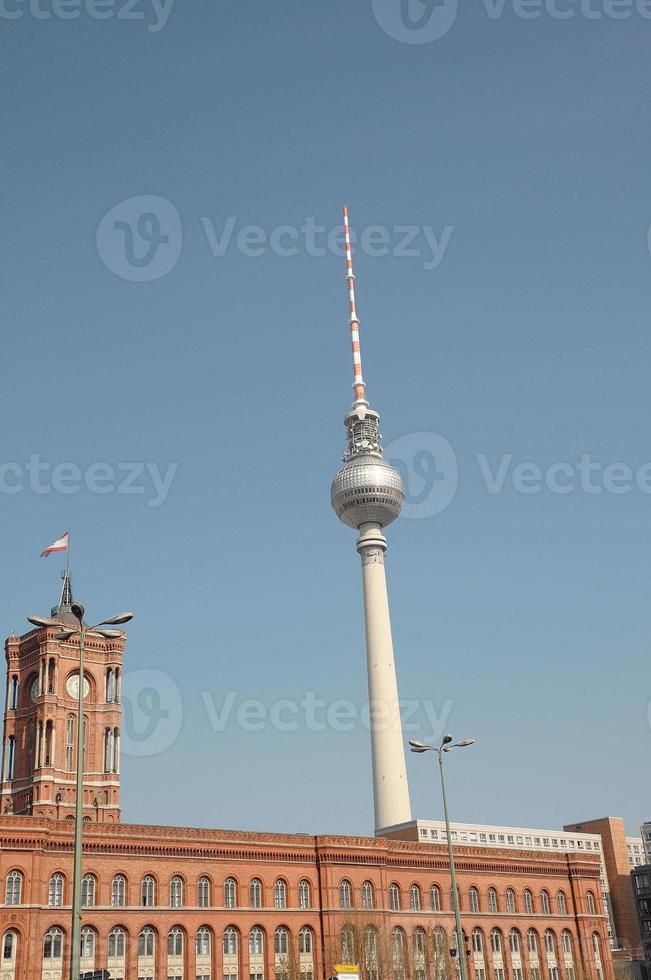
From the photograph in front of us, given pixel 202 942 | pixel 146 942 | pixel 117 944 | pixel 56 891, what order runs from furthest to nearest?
pixel 202 942
pixel 146 942
pixel 117 944
pixel 56 891

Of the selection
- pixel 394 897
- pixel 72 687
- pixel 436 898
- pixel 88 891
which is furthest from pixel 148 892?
pixel 72 687

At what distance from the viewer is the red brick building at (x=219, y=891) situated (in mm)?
66812

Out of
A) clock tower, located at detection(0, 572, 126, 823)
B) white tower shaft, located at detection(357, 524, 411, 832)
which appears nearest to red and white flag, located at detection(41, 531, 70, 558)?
clock tower, located at detection(0, 572, 126, 823)

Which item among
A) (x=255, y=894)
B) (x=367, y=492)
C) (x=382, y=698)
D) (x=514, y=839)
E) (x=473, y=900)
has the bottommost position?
(x=473, y=900)

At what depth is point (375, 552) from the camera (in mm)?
144375

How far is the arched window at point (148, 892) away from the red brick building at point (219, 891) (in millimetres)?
88

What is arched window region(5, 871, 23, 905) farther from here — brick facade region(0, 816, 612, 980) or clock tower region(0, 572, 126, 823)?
clock tower region(0, 572, 126, 823)

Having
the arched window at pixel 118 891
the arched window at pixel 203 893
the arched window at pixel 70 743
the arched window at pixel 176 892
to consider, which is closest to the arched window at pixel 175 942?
the arched window at pixel 176 892

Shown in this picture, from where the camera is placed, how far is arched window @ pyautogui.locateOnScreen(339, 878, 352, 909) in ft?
259

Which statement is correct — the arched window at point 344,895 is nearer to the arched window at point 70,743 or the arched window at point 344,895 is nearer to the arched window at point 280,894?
the arched window at point 280,894

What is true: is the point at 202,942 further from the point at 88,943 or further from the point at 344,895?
the point at 344,895

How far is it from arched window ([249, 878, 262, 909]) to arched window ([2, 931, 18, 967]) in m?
18.0

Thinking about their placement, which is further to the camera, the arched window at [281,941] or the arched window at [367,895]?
the arched window at [367,895]

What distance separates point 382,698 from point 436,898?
159 ft
